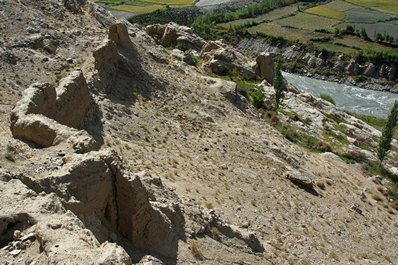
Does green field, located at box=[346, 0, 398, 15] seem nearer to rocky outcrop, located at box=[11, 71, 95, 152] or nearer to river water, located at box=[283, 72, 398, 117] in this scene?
river water, located at box=[283, 72, 398, 117]

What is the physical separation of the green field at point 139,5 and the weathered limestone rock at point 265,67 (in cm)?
11179

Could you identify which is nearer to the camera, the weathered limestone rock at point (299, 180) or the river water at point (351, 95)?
the weathered limestone rock at point (299, 180)

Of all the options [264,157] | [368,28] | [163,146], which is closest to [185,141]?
[163,146]

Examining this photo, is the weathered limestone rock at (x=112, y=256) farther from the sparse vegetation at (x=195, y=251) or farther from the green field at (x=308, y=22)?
the green field at (x=308, y=22)

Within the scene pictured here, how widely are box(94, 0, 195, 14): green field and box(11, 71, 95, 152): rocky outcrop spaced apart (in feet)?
493

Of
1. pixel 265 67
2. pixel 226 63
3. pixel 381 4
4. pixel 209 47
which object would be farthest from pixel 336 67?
pixel 381 4

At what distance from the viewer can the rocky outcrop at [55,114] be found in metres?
20.0

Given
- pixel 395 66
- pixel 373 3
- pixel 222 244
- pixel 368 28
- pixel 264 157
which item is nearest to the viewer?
pixel 222 244

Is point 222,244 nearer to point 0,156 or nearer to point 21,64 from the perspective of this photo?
point 0,156

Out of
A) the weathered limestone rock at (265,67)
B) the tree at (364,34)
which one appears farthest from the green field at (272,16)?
the weathered limestone rock at (265,67)

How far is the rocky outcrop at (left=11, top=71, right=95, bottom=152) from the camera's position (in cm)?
1997

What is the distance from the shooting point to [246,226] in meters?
26.7

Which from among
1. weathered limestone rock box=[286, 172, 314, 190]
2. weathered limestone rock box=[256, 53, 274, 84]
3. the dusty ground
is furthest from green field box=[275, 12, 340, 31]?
weathered limestone rock box=[286, 172, 314, 190]

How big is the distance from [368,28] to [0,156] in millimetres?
156623
